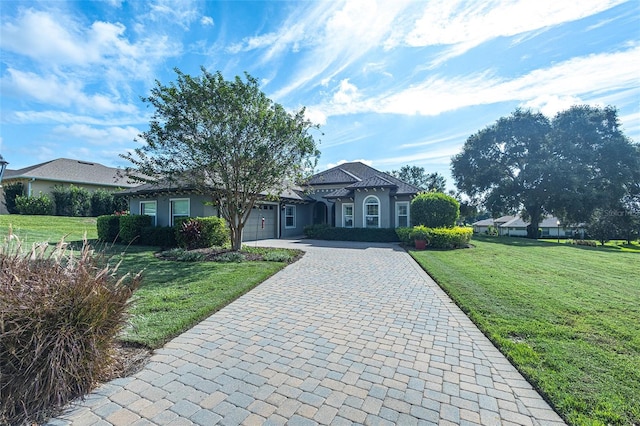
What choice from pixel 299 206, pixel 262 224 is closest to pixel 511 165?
pixel 299 206

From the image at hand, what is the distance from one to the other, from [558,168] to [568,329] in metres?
27.7

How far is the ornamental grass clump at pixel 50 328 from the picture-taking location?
2535mm

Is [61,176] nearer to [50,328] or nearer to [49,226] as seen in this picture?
[49,226]

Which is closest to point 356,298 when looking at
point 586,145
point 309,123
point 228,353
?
Result: point 228,353

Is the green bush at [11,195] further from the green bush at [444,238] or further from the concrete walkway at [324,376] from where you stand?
the green bush at [444,238]

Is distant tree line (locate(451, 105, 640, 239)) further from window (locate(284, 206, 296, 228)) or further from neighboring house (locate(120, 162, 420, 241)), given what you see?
window (locate(284, 206, 296, 228))

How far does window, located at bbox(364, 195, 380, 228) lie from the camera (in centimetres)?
2045

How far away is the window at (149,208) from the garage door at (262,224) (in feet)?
18.0

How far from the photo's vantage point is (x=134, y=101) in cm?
1074

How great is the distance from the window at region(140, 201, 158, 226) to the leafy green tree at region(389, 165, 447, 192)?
49.0 m

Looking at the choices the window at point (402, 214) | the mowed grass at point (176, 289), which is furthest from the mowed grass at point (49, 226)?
the window at point (402, 214)

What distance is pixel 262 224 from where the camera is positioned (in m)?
19.6

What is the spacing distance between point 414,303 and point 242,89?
8965 mm

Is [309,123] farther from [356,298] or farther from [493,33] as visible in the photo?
[356,298]
